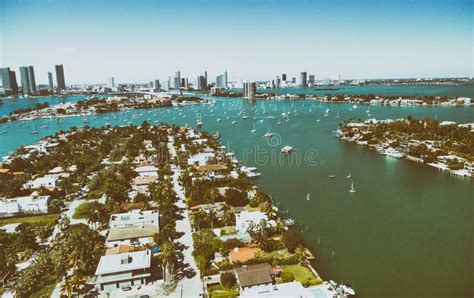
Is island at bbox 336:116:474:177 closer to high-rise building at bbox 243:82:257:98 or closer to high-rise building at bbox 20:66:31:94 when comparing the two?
high-rise building at bbox 243:82:257:98

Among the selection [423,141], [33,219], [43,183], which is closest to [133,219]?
[33,219]

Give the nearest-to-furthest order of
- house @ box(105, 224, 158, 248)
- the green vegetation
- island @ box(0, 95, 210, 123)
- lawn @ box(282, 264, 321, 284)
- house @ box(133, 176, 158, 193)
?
1. lawn @ box(282, 264, 321, 284)
2. house @ box(105, 224, 158, 248)
3. the green vegetation
4. house @ box(133, 176, 158, 193)
5. island @ box(0, 95, 210, 123)

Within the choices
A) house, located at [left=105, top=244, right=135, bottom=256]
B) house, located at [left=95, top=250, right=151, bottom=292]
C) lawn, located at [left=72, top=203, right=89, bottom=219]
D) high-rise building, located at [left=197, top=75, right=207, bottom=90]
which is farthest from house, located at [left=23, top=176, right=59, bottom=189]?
high-rise building, located at [left=197, top=75, right=207, bottom=90]

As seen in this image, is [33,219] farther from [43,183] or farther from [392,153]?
[392,153]

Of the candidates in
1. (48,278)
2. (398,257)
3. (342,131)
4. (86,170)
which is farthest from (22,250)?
(342,131)

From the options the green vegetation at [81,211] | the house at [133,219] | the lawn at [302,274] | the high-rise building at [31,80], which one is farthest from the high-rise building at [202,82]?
the lawn at [302,274]

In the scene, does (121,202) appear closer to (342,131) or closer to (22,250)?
(22,250)
